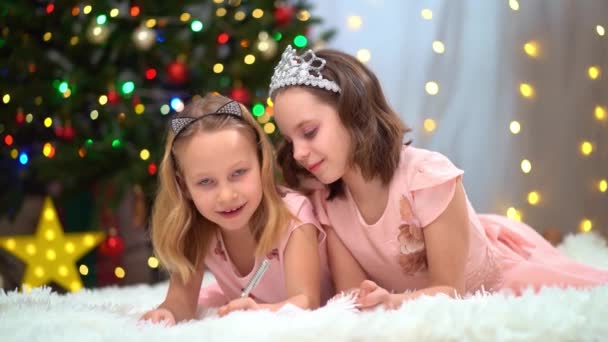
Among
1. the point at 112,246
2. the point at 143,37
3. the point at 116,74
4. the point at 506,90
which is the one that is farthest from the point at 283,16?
the point at 112,246

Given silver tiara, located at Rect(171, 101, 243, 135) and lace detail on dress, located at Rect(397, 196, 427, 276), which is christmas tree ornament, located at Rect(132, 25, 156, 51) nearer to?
silver tiara, located at Rect(171, 101, 243, 135)

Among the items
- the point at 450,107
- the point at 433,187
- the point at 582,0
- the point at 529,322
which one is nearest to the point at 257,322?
the point at 529,322

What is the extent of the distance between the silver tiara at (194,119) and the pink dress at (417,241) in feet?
0.86

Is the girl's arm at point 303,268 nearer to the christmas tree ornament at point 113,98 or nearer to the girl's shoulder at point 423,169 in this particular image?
the girl's shoulder at point 423,169

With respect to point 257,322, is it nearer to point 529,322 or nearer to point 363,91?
point 529,322

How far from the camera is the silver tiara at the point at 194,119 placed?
1.48 m

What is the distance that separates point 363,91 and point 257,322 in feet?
1.79

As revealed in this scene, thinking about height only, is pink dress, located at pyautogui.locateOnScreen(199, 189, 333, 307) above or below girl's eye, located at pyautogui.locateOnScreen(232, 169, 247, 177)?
below

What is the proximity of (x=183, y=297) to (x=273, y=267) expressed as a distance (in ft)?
0.63

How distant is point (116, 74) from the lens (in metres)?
2.36

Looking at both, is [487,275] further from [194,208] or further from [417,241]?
[194,208]

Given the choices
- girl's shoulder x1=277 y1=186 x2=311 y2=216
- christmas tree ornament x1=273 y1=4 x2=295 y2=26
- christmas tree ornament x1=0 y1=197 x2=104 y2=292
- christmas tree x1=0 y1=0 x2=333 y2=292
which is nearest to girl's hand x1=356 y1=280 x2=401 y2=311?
girl's shoulder x1=277 y1=186 x2=311 y2=216

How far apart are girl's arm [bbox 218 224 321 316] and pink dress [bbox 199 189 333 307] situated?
2 cm

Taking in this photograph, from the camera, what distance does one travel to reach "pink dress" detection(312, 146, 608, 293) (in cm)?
148
